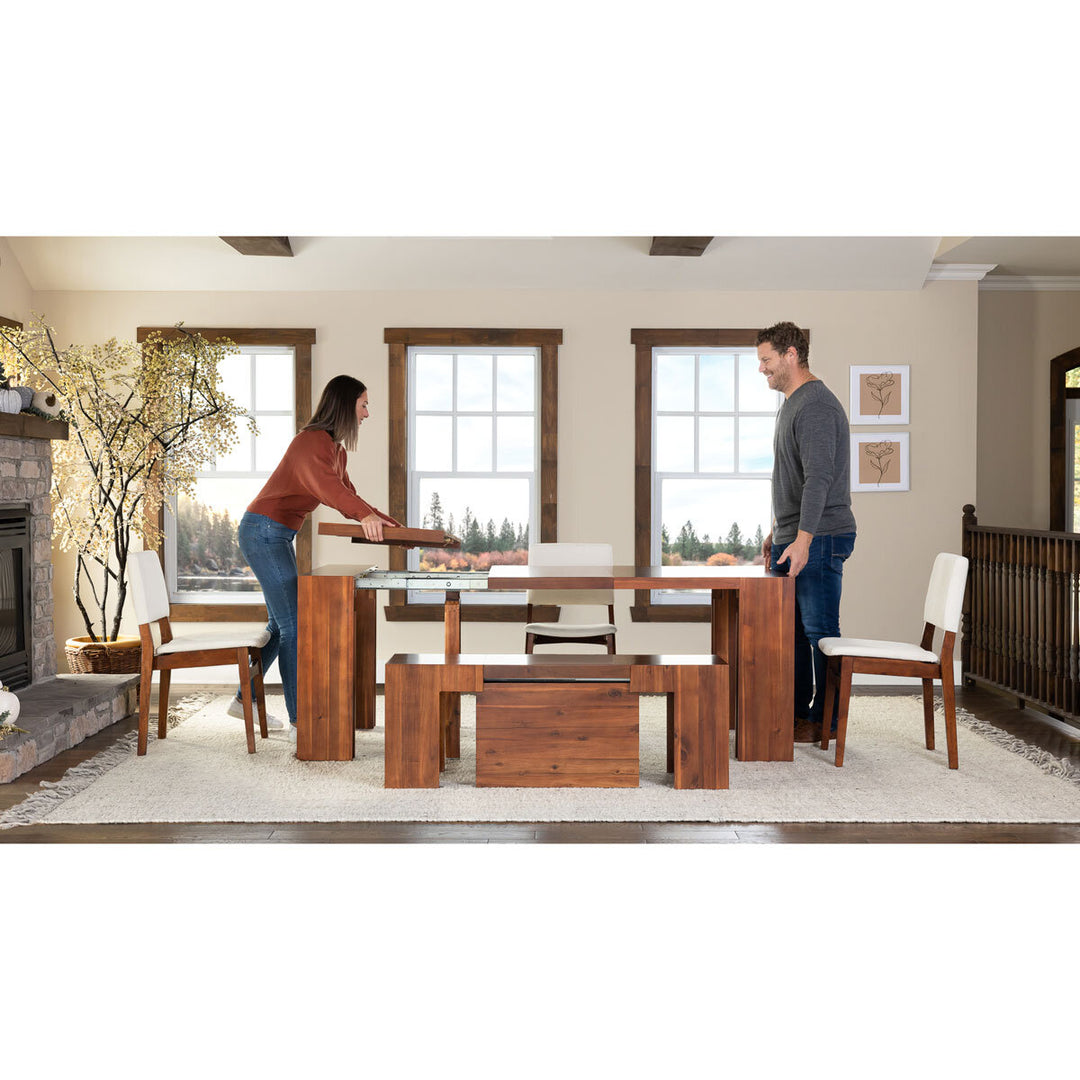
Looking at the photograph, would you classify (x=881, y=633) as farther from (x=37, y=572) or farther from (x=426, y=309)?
(x=37, y=572)

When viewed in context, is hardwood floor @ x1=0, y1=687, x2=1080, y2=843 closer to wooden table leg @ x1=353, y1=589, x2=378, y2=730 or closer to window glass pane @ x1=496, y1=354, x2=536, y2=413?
wooden table leg @ x1=353, y1=589, x2=378, y2=730

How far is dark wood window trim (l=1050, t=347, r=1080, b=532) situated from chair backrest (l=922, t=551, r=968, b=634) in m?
3.15

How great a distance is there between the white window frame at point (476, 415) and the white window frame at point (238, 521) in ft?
2.42

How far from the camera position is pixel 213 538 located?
6.34 m

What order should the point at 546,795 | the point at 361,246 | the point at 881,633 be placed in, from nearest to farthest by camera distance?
1. the point at 546,795
2. the point at 361,246
3. the point at 881,633

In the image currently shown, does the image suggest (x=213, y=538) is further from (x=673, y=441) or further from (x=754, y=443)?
(x=754, y=443)

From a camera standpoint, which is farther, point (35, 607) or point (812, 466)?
point (35, 607)

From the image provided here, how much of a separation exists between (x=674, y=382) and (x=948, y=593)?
267 centimetres

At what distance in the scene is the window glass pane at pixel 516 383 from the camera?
628 centimetres

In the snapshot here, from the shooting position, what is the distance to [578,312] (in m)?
6.20

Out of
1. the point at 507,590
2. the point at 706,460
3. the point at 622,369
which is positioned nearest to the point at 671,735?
the point at 507,590
